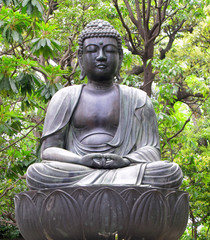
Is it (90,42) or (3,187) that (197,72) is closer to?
(3,187)

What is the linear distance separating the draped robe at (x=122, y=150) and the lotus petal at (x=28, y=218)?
0.17 meters

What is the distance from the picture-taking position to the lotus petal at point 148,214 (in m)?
4.36

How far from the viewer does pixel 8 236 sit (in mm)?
12500

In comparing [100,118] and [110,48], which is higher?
[110,48]

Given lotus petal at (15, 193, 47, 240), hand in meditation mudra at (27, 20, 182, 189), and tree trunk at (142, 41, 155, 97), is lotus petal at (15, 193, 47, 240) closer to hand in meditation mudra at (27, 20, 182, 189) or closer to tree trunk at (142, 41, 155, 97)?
hand in meditation mudra at (27, 20, 182, 189)

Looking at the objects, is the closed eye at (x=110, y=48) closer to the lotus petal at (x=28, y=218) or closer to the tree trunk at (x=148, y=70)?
the lotus petal at (x=28, y=218)

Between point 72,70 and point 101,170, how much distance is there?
5293 mm

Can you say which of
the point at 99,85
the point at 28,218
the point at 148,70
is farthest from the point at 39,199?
the point at 148,70

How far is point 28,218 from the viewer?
4637mm

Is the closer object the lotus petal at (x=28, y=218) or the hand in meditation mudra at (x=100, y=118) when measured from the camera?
the lotus petal at (x=28, y=218)

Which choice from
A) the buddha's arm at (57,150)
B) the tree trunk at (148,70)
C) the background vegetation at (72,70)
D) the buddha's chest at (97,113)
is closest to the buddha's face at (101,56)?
the buddha's chest at (97,113)

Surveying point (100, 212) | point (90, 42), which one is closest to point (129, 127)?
point (90, 42)

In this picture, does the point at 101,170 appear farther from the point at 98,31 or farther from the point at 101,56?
the point at 98,31

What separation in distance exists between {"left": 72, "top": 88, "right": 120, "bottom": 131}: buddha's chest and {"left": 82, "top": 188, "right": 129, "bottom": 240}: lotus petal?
3.95 feet
